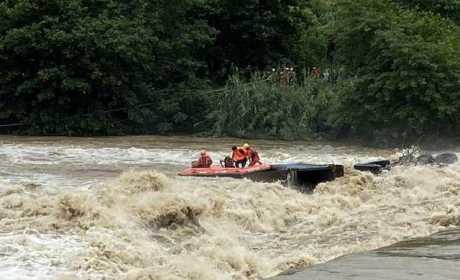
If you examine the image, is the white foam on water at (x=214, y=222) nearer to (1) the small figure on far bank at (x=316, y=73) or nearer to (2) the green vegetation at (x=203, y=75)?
(2) the green vegetation at (x=203, y=75)

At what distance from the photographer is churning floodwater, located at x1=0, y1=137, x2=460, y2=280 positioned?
9.22 m

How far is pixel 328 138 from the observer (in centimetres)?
2866

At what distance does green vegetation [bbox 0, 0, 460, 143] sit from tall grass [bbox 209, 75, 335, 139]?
4cm

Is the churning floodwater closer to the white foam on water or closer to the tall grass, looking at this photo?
the white foam on water

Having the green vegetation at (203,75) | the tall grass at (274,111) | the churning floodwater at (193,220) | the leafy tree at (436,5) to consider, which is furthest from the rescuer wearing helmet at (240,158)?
the leafy tree at (436,5)

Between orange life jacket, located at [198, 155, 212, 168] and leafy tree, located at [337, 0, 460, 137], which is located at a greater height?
leafy tree, located at [337, 0, 460, 137]

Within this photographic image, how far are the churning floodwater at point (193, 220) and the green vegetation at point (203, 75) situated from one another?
8.60 meters

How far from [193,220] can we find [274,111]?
1762 centimetres

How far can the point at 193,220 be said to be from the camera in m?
12.0

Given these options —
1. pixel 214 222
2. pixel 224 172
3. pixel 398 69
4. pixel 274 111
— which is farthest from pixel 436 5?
pixel 214 222

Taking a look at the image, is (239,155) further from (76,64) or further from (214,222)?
(76,64)

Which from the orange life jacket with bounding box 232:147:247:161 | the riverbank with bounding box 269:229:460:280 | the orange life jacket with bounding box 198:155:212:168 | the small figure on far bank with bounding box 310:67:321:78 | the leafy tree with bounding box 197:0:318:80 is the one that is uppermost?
the leafy tree with bounding box 197:0:318:80

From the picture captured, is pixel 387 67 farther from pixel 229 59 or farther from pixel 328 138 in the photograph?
pixel 229 59

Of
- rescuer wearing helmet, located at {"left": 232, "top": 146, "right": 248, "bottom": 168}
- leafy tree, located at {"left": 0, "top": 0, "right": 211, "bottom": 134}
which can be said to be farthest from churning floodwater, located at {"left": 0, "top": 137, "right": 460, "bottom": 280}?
leafy tree, located at {"left": 0, "top": 0, "right": 211, "bottom": 134}
